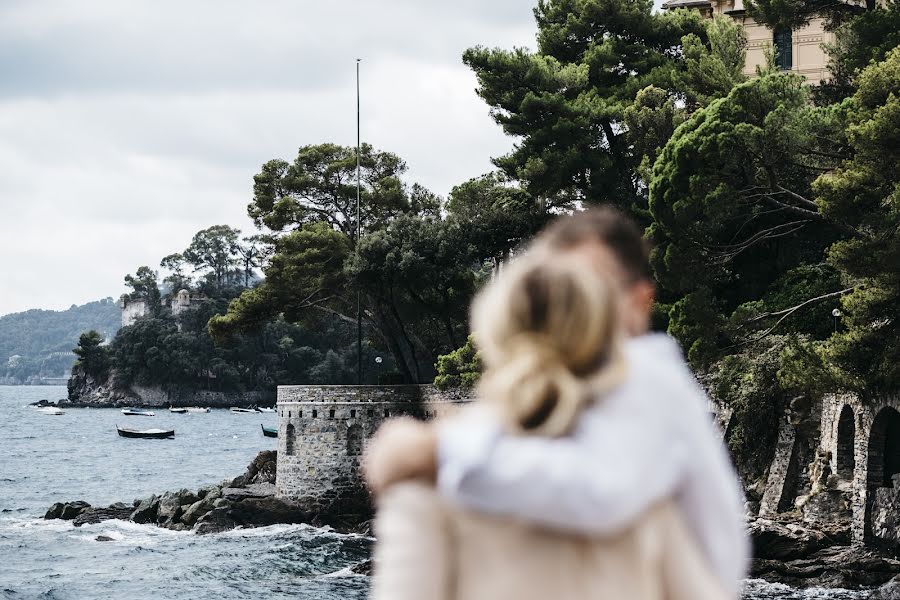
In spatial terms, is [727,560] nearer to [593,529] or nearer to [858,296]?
[593,529]

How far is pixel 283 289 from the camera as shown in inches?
1642

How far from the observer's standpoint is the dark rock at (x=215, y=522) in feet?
120

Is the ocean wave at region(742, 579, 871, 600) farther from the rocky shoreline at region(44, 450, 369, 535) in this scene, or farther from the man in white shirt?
the man in white shirt

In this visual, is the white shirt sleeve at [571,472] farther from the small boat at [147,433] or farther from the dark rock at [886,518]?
the small boat at [147,433]

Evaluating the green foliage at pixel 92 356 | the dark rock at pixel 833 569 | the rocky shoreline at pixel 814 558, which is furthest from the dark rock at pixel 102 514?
the green foliage at pixel 92 356

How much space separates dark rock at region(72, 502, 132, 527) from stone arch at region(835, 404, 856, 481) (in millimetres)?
24180

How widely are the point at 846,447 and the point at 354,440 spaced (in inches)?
612

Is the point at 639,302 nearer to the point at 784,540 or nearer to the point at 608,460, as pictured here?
the point at 608,460

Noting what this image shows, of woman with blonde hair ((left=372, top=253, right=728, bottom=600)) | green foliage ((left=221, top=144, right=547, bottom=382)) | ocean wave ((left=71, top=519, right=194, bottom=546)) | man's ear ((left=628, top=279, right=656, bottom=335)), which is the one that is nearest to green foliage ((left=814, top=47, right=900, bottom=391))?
green foliage ((left=221, top=144, right=547, bottom=382))

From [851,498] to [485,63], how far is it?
664 inches

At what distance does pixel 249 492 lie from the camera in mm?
38188

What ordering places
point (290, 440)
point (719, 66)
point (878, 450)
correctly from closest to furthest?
point (878, 450) < point (719, 66) < point (290, 440)

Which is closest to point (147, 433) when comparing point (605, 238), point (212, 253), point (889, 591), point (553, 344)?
point (212, 253)

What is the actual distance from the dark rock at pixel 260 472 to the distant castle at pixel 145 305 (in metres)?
78.8
